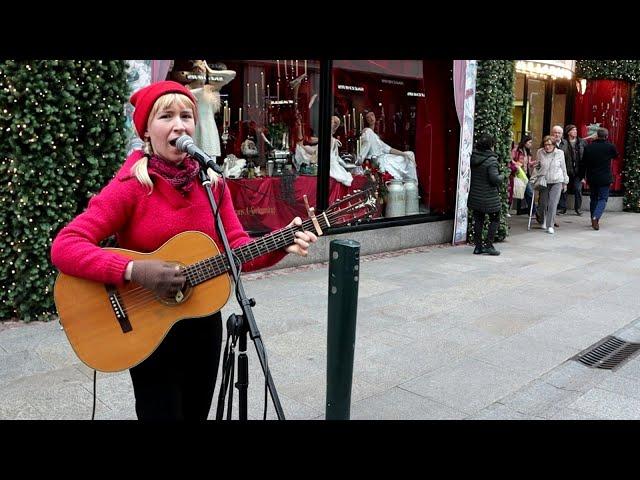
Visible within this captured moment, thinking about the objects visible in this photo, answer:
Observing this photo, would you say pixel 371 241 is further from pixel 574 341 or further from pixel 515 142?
pixel 515 142

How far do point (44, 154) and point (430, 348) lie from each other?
3579 millimetres

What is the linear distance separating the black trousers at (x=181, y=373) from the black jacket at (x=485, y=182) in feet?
22.8

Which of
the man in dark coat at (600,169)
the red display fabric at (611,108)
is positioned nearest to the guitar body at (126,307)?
the man in dark coat at (600,169)

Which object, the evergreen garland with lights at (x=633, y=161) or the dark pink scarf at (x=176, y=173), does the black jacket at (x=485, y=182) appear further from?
the dark pink scarf at (x=176, y=173)

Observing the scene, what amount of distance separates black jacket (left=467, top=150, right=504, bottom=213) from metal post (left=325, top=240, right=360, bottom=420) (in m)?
6.22

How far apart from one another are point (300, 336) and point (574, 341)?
2.34 metres

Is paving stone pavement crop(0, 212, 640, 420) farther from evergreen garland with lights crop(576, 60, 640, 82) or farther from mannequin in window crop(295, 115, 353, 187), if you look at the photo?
evergreen garland with lights crop(576, 60, 640, 82)

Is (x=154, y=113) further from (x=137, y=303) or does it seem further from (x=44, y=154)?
(x=44, y=154)

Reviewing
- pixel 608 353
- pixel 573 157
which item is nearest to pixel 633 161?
pixel 573 157

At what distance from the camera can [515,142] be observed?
14750 mm

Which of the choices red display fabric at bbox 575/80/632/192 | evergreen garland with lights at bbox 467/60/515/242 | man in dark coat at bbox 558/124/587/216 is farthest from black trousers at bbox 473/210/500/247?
red display fabric at bbox 575/80/632/192

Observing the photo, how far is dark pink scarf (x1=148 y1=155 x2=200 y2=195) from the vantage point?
2.48m

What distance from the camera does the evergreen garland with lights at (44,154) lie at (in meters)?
Result: 5.03
